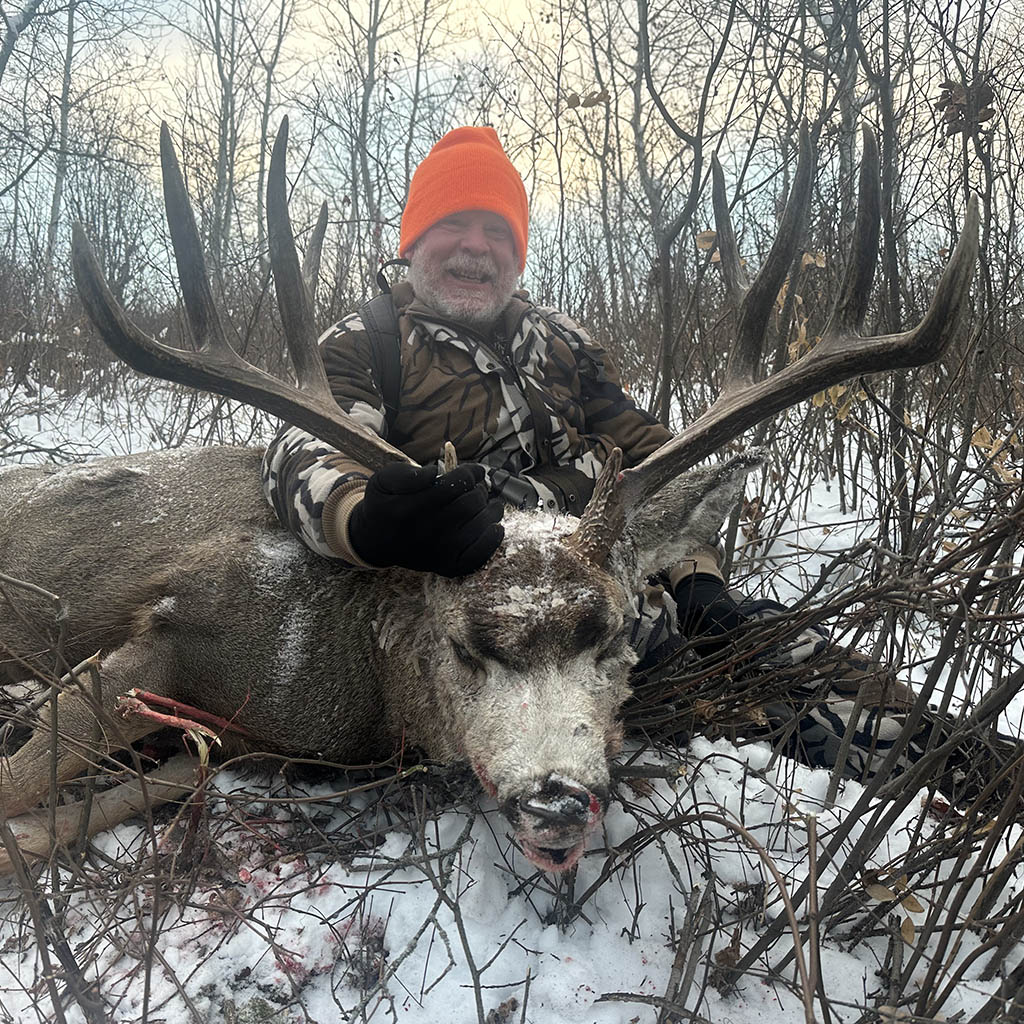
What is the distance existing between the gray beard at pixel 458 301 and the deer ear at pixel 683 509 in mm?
1382

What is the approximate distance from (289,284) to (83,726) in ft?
5.24

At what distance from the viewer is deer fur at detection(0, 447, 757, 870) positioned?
1.95 metres

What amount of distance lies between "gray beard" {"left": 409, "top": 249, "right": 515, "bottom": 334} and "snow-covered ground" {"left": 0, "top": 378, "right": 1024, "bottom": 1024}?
79.1 inches

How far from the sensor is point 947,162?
13.3ft

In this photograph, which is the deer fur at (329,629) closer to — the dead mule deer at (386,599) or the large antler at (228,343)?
the dead mule deer at (386,599)

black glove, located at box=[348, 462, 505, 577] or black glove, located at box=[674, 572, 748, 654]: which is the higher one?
black glove, located at box=[348, 462, 505, 577]

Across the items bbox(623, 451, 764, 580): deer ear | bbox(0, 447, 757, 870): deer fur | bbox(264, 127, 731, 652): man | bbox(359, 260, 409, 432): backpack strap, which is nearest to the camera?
bbox(0, 447, 757, 870): deer fur

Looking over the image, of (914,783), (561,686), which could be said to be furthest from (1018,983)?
(561,686)

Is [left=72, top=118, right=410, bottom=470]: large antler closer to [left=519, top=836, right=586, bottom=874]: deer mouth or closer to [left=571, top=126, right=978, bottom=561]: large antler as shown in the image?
[left=571, top=126, right=978, bottom=561]: large antler

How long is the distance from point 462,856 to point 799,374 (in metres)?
1.78

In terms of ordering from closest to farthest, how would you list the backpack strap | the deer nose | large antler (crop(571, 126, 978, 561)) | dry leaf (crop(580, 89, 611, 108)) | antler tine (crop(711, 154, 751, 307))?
the deer nose < large antler (crop(571, 126, 978, 561)) < antler tine (crop(711, 154, 751, 307)) < the backpack strap < dry leaf (crop(580, 89, 611, 108))

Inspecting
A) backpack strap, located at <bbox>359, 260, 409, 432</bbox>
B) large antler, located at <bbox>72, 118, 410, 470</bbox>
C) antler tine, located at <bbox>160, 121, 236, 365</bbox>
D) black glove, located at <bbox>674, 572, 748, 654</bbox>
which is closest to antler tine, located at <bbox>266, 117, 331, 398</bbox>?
large antler, located at <bbox>72, 118, 410, 470</bbox>

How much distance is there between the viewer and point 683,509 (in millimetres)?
2561

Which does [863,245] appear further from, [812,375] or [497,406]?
[497,406]
